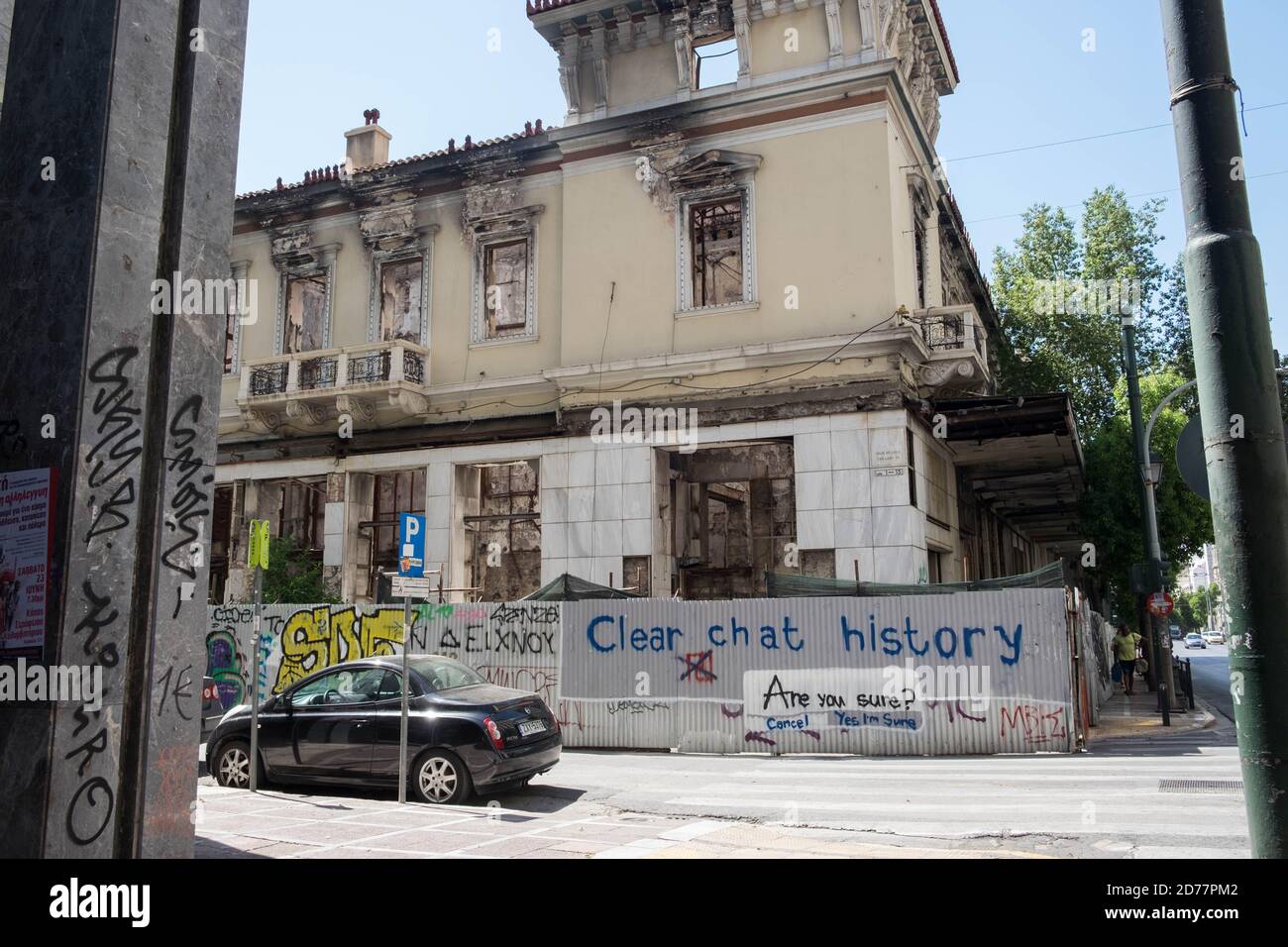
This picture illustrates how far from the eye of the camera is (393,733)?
10.8 m

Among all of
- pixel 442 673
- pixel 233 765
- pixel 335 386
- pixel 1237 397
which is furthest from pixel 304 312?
pixel 1237 397

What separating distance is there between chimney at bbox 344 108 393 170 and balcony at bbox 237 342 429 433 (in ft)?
18.0

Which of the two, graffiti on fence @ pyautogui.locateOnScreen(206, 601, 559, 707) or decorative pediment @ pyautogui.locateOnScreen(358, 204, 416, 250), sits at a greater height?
decorative pediment @ pyautogui.locateOnScreen(358, 204, 416, 250)

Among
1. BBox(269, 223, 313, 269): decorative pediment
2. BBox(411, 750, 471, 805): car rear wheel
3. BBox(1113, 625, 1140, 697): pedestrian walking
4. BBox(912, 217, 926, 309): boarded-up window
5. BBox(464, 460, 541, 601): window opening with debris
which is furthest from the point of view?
BBox(464, 460, 541, 601): window opening with debris

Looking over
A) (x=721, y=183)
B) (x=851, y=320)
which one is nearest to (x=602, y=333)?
(x=721, y=183)

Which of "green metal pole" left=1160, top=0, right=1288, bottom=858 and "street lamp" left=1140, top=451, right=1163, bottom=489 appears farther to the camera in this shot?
"street lamp" left=1140, top=451, right=1163, bottom=489

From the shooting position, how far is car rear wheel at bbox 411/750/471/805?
1035cm

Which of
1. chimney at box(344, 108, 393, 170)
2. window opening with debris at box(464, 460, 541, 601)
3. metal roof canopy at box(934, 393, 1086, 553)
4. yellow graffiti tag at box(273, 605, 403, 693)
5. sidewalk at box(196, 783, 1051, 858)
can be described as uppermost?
chimney at box(344, 108, 393, 170)

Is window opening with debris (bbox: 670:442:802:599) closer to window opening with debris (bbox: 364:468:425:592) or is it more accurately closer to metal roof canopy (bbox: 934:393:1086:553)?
metal roof canopy (bbox: 934:393:1086:553)

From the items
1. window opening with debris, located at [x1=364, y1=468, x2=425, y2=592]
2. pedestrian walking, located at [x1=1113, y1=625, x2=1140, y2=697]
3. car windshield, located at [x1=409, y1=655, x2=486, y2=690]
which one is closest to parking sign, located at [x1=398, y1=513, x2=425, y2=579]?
car windshield, located at [x1=409, y1=655, x2=486, y2=690]

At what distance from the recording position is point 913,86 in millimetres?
22406

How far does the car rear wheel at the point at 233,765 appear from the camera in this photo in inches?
460
